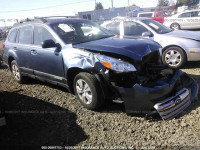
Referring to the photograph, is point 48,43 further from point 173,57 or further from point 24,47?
point 173,57

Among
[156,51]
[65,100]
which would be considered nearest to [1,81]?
[65,100]

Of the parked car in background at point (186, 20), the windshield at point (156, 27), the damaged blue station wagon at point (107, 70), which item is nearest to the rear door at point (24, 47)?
the damaged blue station wagon at point (107, 70)

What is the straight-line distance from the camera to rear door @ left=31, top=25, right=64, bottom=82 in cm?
389

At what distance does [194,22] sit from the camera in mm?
14477

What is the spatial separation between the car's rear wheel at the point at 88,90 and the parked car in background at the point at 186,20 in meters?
13.7

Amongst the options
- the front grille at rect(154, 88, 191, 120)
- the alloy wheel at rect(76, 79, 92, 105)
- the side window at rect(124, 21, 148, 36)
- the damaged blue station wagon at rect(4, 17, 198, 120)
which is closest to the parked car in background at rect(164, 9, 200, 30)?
the side window at rect(124, 21, 148, 36)

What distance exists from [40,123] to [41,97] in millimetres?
1272

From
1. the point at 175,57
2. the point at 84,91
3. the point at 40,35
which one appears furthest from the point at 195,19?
the point at 84,91

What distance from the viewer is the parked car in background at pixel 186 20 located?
1455 cm

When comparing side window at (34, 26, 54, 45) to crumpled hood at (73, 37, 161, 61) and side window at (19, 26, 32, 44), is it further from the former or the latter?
crumpled hood at (73, 37, 161, 61)

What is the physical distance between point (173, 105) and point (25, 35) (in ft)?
13.4

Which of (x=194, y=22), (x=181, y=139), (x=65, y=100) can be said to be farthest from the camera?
(x=194, y=22)

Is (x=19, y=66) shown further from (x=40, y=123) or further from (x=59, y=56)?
(x=40, y=123)

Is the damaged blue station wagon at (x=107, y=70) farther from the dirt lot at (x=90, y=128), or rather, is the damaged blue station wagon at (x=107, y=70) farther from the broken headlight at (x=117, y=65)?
the dirt lot at (x=90, y=128)
